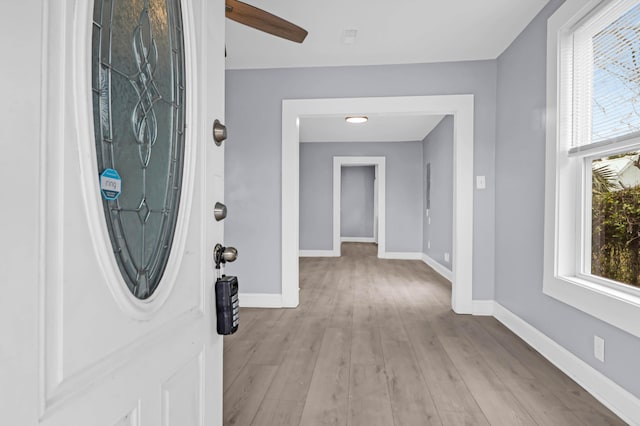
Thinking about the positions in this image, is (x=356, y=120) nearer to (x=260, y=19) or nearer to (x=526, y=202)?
(x=526, y=202)

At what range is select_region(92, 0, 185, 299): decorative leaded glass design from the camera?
0.57 metres

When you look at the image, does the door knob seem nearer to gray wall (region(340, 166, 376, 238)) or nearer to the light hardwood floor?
the light hardwood floor

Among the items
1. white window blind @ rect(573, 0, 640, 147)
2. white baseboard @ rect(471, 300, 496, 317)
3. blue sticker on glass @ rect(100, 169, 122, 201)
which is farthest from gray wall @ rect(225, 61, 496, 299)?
blue sticker on glass @ rect(100, 169, 122, 201)

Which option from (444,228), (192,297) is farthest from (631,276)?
(444,228)

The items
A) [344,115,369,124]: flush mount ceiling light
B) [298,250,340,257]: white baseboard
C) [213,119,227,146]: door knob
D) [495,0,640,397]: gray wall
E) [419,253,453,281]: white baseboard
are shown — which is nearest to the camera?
[213,119,227,146]: door knob

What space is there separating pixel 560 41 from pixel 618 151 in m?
0.84

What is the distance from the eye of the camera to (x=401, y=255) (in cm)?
711

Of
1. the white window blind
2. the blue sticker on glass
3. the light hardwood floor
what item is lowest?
the light hardwood floor

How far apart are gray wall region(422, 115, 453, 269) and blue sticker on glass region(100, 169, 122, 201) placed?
4.88 metres

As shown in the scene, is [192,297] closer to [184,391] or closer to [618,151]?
[184,391]

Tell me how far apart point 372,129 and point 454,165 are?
3.05 meters

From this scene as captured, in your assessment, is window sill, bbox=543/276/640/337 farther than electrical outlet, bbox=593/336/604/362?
No

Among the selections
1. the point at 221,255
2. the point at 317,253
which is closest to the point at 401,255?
the point at 317,253

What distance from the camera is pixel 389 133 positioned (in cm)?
654
